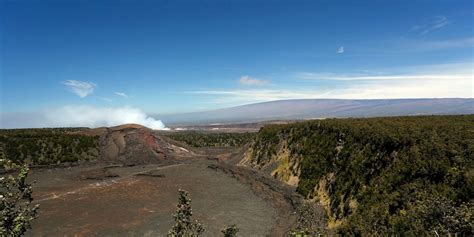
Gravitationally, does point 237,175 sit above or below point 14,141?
below

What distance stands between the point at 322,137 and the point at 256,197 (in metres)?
10.4

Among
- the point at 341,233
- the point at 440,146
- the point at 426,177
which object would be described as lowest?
the point at 341,233

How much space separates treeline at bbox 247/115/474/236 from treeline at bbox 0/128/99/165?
4167 centimetres

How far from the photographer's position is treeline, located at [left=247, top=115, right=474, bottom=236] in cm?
1392

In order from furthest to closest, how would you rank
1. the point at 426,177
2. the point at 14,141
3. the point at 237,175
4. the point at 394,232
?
1. the point at 14,141
2. the point at 237,175
3. the point at 426,177
4. the point at 394,232

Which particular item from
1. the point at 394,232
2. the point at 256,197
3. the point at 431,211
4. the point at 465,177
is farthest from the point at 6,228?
the point at 256,197

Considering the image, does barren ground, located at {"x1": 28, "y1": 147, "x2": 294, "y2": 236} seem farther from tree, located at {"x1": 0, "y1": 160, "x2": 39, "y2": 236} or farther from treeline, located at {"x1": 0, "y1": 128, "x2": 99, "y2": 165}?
tree, located at {"x1": 0, "y1": 160, "x2": 39, "y2": 236}

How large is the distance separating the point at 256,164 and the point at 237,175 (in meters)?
5.68

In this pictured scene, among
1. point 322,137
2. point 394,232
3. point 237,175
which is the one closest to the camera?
point 394,232

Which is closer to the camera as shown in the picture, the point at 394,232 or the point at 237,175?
the point at 394,232

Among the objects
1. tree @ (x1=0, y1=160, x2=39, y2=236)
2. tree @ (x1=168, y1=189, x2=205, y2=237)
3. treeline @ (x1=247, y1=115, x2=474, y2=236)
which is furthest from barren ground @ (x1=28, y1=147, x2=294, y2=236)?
tree @ (x1=0, y1=160, x2=39, y2=236)

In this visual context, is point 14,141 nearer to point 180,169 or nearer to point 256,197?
point 180,169

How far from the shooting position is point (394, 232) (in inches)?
598

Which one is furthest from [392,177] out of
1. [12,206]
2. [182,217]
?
[12,206]
